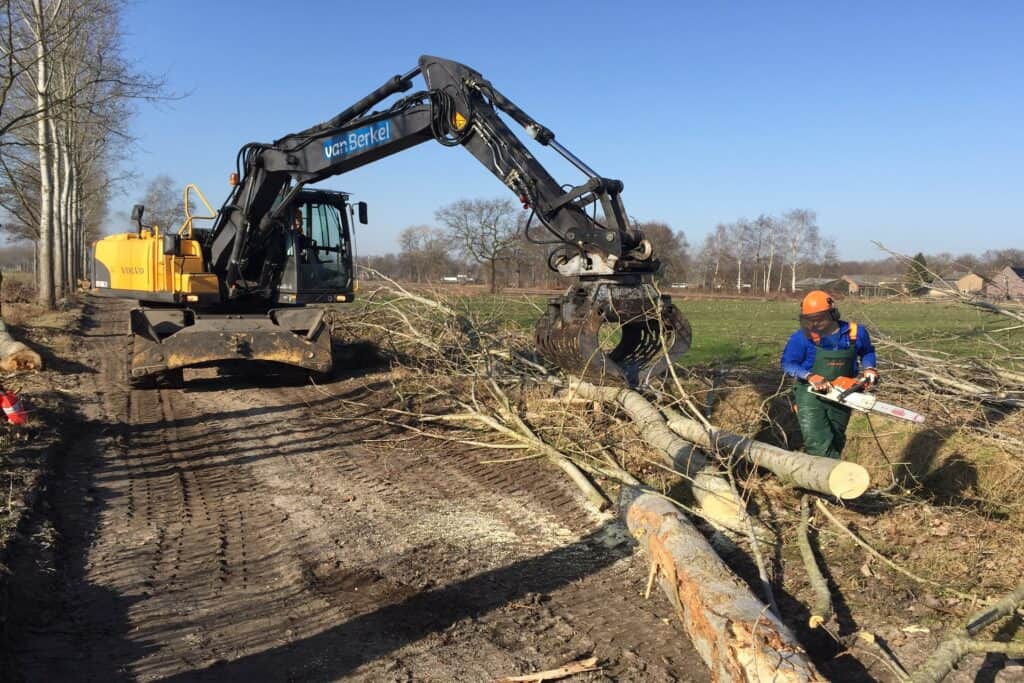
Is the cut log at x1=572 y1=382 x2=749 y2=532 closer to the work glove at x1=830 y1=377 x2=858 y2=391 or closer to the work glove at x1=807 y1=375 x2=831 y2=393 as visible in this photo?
the work glove at x1=807 y1=375 x2=831 y2=393

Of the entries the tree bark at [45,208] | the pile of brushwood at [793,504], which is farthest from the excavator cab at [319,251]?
the tree bark at [45,208]

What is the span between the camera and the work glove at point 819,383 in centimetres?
559

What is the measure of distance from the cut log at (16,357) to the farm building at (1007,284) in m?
12.4

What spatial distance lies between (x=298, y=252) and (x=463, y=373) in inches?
133

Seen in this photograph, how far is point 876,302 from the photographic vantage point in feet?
28.1

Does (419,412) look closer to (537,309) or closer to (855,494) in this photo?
(537,309)

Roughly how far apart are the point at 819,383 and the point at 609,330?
84.2 inches

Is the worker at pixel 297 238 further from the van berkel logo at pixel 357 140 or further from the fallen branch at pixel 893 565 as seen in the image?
the fallen branch at pixel 893 565

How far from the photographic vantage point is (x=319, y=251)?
36.6ft

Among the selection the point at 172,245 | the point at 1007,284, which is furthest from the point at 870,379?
the point at 172,245

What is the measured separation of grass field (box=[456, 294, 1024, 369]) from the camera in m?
8.42

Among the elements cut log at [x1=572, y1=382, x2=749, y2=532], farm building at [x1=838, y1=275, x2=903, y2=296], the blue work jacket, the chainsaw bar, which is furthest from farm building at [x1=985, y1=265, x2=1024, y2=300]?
cut log at [x1=572, y1=382, x2=749, y2=532]

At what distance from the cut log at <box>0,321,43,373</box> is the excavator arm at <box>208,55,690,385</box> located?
12.7 ft

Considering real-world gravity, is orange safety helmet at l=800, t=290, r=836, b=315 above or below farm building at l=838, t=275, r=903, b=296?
below
